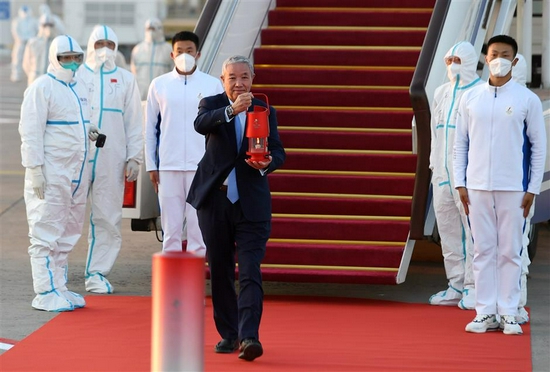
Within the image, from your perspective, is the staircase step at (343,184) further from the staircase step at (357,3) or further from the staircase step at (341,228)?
the staircase step at (357,3)

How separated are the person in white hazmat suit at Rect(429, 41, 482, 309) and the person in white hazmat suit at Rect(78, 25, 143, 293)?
223 cm

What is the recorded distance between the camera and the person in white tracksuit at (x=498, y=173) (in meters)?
7.76

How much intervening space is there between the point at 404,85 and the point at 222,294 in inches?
161

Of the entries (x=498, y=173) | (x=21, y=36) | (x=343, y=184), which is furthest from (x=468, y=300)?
(x=21, y=36)

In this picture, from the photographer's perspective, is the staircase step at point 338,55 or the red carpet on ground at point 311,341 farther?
the staircase step at point 338,55

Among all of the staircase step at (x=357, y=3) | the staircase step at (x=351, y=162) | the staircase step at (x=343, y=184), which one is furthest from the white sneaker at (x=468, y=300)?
the staircase step at (x=357, y=3)

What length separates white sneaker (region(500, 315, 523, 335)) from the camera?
7.83 m

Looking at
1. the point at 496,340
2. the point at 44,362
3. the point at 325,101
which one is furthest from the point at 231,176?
the point at 325,101

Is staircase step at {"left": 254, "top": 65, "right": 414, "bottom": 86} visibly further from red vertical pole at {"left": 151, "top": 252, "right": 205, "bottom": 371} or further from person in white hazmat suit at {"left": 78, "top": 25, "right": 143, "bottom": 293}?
red vertical pole at {"left": 151, "top": 252, "right": 205, "bottom": 371}

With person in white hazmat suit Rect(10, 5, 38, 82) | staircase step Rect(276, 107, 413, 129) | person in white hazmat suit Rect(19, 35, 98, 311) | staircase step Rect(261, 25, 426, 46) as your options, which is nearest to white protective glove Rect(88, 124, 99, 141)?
person in white hazmat suit Rect(19, 35, 98, 311)

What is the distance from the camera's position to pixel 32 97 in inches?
324

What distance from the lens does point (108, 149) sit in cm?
916

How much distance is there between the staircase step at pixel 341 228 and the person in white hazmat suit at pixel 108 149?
1196 millimetres

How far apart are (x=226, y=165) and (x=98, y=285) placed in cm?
257
